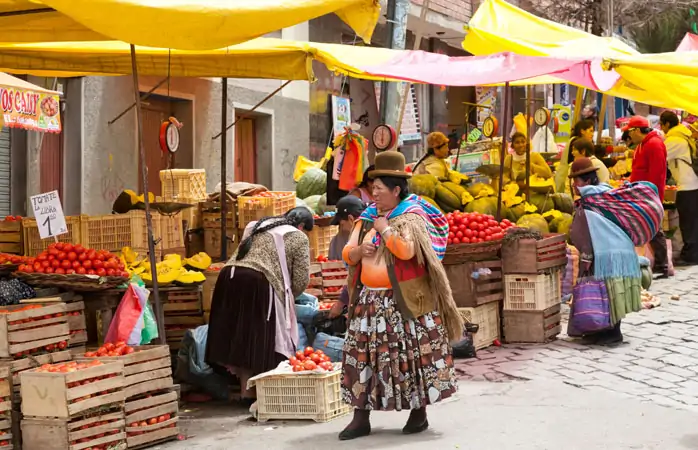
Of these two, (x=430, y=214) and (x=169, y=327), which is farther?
(x=169, y=327)

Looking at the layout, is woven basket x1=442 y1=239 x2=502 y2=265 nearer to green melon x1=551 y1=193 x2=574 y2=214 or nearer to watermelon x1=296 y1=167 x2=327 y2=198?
green melon x1=551 y1=193 x2=574 y2=214

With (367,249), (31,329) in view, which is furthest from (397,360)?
(31,329)

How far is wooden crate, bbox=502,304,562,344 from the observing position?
33.5 ft

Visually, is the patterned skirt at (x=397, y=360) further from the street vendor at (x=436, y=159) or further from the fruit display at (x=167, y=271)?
the street vendor at (x=436, y=159)

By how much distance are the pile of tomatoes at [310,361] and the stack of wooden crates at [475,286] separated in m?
2.42

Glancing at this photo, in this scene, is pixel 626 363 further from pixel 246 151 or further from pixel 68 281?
pixel 246 151

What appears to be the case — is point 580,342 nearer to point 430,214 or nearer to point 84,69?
point 430,214

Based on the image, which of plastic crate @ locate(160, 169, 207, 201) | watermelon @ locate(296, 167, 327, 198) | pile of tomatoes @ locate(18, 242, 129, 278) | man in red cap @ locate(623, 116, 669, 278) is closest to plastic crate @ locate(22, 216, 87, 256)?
plastic crate @ locate(160, 169, 207, 201)

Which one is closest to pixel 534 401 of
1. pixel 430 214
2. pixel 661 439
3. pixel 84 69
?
pixel 661 439

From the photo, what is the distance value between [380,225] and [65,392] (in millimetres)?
2217

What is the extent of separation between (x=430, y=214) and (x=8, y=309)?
2956 millimetres

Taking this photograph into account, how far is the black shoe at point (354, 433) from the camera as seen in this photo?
659cm

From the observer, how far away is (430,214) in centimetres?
675

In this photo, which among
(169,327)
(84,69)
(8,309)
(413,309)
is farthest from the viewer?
(84,69)
